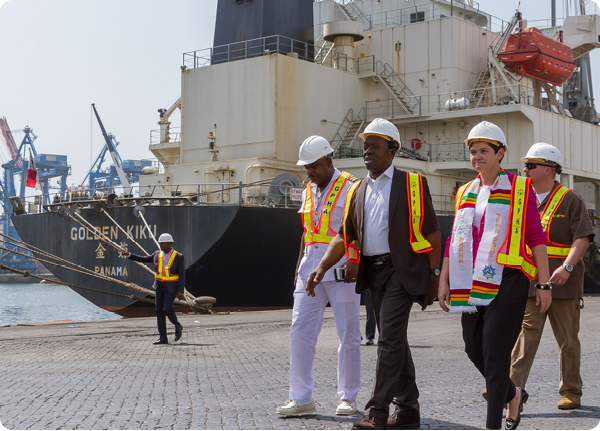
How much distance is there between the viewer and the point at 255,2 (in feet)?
69.2

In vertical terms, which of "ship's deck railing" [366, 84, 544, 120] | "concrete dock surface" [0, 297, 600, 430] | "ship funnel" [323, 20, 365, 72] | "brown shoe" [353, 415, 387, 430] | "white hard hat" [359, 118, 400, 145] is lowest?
"concrete dock surface" [0, 297, 600, 430]

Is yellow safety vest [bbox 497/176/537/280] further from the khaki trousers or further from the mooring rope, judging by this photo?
the mooring rope

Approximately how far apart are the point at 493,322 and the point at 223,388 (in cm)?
229

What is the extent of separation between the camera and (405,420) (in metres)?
4.01

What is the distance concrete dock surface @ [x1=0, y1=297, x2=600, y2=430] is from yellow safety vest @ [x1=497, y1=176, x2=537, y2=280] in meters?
0.89

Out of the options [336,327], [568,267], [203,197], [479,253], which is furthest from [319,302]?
[203,197]

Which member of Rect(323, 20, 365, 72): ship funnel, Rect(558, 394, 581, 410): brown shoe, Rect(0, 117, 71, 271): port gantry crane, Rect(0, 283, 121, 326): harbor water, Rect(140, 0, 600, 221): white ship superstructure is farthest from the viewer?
Rect(0, 117, 71, 271): port gantry crane

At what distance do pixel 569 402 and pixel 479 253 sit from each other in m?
1.43

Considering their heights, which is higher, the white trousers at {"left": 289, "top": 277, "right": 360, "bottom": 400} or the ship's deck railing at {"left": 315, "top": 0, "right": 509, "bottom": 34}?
the ship's deck railing at {"left": 315, "top": 0, "right": 509, "bottom": 34}

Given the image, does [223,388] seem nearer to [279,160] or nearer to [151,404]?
[151,404]

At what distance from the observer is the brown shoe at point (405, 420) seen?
399cm

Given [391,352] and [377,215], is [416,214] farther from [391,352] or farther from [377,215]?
[391,352]

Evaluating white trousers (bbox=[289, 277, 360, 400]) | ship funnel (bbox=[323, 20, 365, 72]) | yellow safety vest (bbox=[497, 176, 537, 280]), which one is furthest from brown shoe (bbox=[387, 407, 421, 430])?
ship funnel (bbox=[323, 20, 365, 72])

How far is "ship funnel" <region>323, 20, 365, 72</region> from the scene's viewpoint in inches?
866
